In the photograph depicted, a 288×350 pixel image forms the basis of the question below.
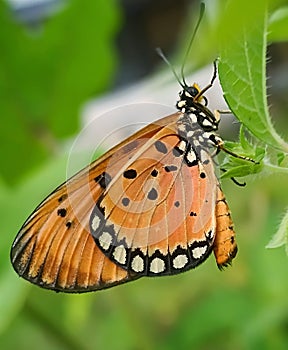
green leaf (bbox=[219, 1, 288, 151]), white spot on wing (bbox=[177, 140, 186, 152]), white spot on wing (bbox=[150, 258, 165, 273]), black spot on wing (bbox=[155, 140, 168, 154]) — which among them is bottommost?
white spot on wing (bbox=[150, 258, 165, 273])

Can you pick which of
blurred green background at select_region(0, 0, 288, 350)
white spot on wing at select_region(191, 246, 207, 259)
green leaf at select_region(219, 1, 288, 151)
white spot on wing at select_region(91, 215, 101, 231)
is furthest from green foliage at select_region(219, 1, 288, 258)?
blurred green background at select_region(0, 0, 288, 350)

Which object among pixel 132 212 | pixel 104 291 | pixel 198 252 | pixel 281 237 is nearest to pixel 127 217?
pixel 132 212

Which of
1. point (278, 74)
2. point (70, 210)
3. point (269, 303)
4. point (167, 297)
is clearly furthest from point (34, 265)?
point (278, 74)

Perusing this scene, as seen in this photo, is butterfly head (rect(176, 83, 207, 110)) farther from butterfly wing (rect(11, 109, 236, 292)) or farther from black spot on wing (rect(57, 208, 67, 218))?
black spot on wing (rect(57, 208, 67, 218))

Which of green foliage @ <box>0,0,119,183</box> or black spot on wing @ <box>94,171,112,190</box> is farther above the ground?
green foliage @ <box>0,0,119,183</box>

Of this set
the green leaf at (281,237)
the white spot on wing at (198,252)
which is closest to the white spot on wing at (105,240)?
the white spot on wing at (198,252)

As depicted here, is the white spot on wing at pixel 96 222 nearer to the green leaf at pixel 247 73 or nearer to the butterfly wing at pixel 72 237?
the butterfly wing at pixel 72 237
